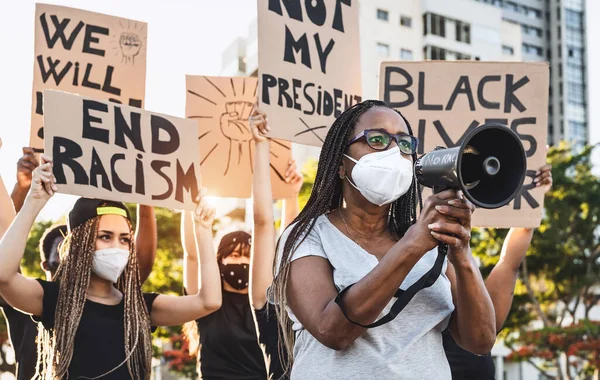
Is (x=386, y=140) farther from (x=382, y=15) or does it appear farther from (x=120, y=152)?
(x=382, y=15)

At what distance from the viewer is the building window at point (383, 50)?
47.0m

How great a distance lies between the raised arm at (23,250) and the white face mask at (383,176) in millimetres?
2106

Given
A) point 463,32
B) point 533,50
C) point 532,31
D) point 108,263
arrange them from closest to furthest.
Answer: point 108,263 → point 463,32 → point 532,31 → point 533,50

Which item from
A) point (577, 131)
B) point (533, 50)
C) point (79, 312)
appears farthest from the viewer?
point (533, 50)

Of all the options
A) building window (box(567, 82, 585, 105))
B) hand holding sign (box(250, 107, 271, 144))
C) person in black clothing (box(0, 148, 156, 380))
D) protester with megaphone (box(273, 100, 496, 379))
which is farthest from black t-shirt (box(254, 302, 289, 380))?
building window (box(567, 82, 585, 105))

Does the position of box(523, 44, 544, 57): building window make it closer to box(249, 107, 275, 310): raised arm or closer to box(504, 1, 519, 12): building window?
box(504, 1, 519, 12): building window

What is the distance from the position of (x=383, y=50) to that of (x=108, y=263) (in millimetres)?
43442

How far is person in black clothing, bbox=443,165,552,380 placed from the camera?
4.31 m

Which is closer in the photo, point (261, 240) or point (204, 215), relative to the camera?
point (261, 240)

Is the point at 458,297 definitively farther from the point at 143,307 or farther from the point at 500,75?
the point at 500,75

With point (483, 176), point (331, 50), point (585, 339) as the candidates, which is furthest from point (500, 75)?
point (585, 339)

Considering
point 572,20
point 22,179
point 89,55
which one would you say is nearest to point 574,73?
point 572,20

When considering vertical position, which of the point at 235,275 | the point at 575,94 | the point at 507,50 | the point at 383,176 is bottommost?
the point at 235,275

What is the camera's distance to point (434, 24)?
49.0 m
